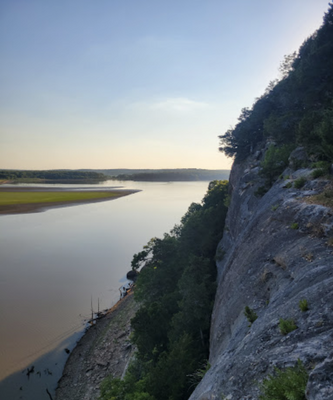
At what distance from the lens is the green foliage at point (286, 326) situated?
200 inches

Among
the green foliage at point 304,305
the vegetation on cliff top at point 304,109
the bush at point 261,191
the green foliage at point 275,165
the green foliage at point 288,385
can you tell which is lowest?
the green foliage at point 288,385

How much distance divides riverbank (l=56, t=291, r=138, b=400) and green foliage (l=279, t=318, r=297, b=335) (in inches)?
651

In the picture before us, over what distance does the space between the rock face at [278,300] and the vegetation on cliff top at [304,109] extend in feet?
11.0

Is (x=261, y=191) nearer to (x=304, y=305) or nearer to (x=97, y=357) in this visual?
(x=304, y=305)

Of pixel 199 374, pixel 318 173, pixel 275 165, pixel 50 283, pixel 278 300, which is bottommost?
pixel 50 283

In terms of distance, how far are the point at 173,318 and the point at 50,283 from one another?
1708 centimetres

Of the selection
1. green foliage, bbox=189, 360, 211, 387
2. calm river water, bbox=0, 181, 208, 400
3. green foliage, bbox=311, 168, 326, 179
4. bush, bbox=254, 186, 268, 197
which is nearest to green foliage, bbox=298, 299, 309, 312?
green foliage, bbox=189, 360, 211, 387

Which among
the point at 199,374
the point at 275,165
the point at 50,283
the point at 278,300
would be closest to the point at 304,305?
the point at 278,300

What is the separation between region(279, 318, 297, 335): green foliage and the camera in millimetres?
5070

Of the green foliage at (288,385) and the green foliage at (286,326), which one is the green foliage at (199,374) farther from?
the green foliage at (288,385)

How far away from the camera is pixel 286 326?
202 inches

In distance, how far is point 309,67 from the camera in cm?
2117

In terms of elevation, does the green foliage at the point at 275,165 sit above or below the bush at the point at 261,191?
above

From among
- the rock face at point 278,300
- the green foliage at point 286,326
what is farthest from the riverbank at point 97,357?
the green foliage at point 286,326
